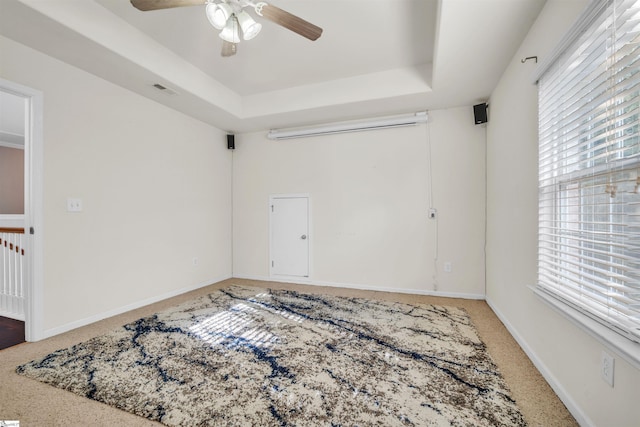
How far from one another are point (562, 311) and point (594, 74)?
121 cm

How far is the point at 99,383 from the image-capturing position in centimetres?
170

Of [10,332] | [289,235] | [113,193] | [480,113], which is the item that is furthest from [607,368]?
[10,332]

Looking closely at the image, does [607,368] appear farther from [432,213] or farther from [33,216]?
[33,216]

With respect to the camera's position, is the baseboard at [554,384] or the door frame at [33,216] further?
the door frame at [33,216]

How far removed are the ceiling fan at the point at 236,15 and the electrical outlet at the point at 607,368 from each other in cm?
232

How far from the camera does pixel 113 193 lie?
9.50ft

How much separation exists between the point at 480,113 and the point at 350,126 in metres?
1.58

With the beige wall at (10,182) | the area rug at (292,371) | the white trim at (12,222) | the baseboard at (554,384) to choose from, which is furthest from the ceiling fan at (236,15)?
the beige wall at (10,182)

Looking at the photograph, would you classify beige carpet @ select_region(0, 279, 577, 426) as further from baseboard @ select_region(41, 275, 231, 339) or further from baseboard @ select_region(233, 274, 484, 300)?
baseboard @ select_region(233, 274, 484, 300)

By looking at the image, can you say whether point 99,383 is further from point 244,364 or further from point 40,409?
point 244,364

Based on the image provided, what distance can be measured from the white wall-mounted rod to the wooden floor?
3.46m

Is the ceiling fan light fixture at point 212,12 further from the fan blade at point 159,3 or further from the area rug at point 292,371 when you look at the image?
the area rug at point 292,371

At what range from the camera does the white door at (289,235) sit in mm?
4195

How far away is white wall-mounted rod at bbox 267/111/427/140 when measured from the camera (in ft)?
11.7
